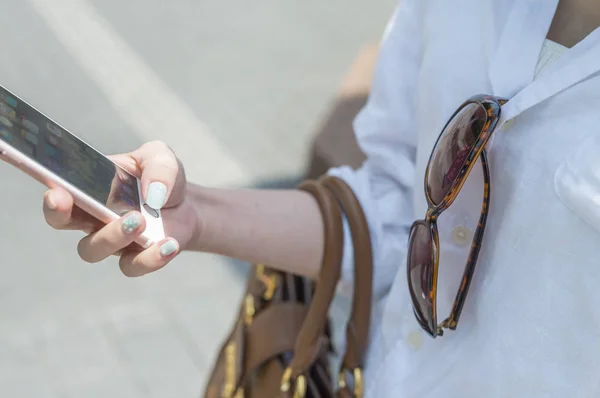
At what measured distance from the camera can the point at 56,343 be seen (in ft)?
5.97

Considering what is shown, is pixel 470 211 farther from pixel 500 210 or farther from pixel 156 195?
pixel 156 195

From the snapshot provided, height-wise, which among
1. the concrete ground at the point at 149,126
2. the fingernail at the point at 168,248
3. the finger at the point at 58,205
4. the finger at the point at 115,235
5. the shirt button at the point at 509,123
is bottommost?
the concrete ground at the point at 149,126

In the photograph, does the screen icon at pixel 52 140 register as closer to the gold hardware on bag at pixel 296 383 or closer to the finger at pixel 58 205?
the finger at pixel 58 205

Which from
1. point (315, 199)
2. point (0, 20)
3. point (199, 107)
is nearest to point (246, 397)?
point (315, 199)

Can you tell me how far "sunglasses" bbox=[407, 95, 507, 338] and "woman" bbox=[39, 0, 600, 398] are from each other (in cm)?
1

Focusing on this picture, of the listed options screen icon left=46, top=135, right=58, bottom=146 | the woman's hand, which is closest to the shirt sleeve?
the woman's hand

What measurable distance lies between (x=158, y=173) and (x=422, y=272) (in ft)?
0.87

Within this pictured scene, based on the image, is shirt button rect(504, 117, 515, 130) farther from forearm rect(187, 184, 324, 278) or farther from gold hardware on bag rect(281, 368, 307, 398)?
gold hardware on bag rect(281, 368, 307, 398)

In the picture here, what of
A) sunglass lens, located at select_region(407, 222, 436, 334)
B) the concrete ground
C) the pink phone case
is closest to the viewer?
the pink phone case

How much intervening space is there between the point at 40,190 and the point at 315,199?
160 centimetres

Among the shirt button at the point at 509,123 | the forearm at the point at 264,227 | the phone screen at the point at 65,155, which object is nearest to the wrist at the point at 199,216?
the forearm at the point at 264,227

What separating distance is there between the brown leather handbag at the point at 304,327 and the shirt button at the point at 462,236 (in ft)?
0.49

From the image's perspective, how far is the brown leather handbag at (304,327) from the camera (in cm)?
83

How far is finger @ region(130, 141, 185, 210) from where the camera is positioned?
0.63 meters
